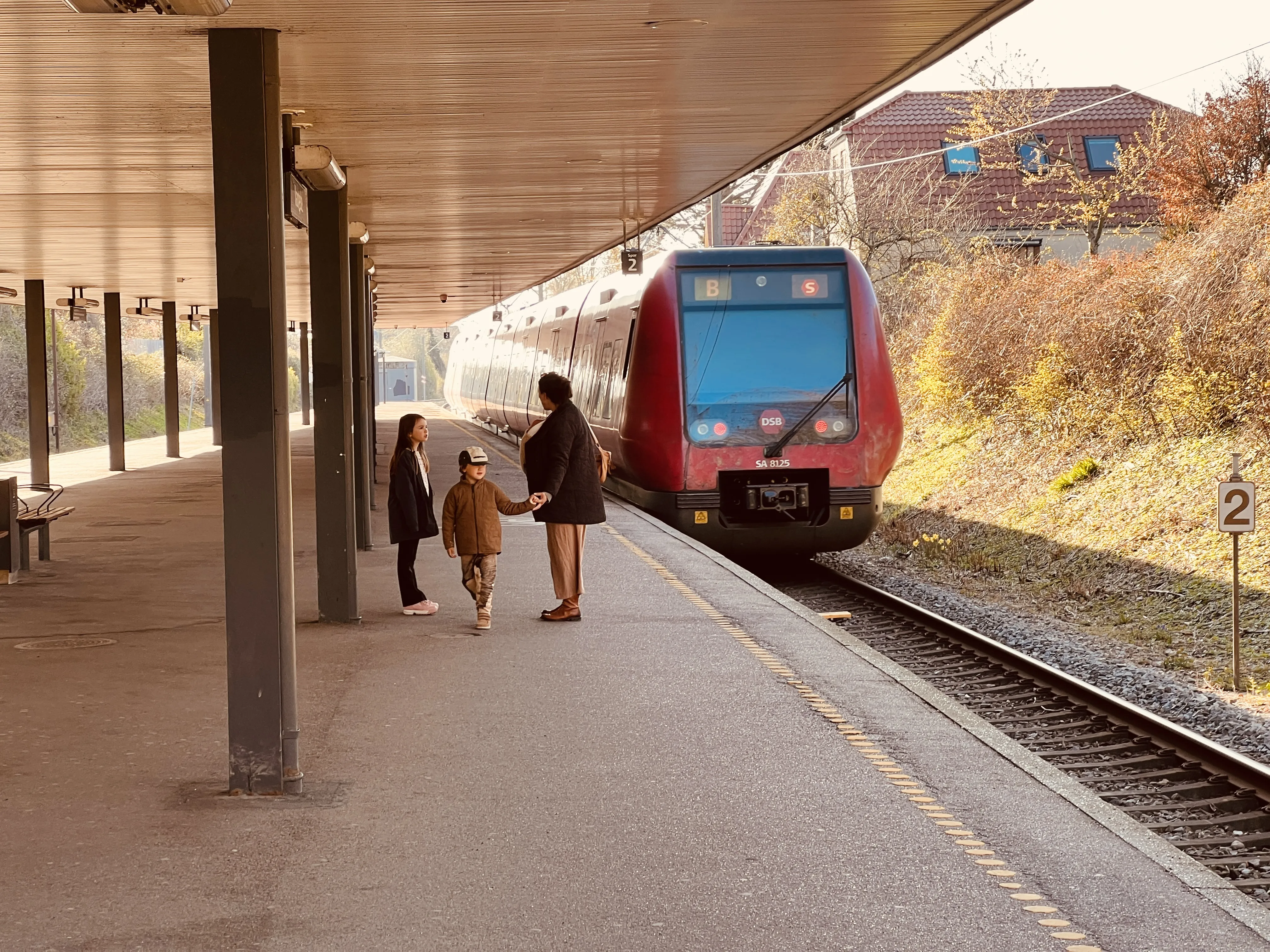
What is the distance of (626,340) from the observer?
48.3 feet

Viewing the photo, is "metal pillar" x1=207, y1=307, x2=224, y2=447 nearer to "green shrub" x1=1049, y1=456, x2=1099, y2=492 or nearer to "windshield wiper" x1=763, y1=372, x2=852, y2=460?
"windshield wiper" x1=763, y1=372, x2=852, y2=460

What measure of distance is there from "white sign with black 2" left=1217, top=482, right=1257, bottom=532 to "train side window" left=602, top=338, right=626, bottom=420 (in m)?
6.11

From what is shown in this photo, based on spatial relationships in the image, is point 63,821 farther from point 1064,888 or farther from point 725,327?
point 725,327

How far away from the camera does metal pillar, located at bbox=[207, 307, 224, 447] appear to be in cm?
530

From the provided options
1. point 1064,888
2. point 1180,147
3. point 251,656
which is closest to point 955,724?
point 1064,888

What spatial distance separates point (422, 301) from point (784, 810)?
30.3 m

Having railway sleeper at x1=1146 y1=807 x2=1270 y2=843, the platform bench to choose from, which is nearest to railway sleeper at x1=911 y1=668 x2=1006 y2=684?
railway sleeper at x1=1146 y1=807 x2=1270 y2=843

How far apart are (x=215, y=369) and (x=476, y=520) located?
20577 mm

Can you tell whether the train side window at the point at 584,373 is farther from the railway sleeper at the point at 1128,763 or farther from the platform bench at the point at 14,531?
the railway sleeper at the point at 1128,763

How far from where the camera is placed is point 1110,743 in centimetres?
853

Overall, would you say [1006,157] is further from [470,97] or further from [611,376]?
[470,97]

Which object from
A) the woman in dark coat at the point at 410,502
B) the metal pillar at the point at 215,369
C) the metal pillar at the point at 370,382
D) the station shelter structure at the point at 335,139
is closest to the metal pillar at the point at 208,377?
the metal pillar at the point at 215,369

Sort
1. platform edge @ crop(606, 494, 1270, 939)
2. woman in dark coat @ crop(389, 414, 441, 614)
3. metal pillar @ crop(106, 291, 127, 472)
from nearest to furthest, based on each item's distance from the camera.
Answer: platform edge @ crop(606, 494, 1270, 939) < woman in dark coat @ crop(389, 414, 441, 614) < metal pillar @ crop(106, 291, 127, 472)

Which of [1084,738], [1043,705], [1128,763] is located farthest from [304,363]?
[1128,763]
